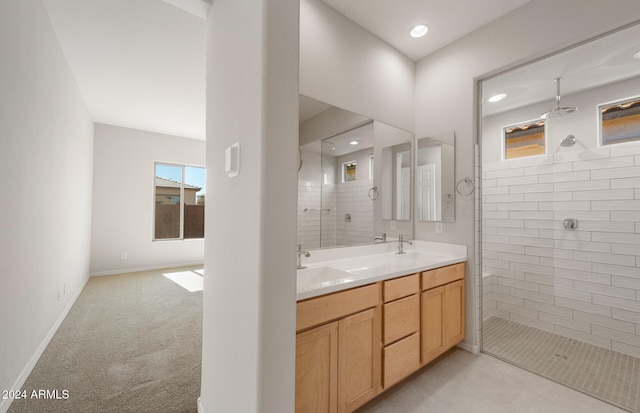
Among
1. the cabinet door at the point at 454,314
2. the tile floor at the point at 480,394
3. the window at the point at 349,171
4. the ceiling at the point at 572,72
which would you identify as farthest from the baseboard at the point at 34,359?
the ceiling at the point at 572,72

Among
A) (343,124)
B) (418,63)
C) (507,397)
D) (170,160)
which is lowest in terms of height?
(507,397)

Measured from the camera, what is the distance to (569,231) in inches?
105

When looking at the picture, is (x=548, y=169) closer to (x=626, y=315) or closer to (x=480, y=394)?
(x=626, y=315)

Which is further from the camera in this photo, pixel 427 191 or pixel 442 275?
pixel 427 191

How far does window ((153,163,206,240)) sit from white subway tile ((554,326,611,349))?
5.97 m

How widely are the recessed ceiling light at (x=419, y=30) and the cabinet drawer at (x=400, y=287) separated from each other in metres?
2.18

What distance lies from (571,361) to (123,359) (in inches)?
150

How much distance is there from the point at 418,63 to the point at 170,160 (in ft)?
17.1

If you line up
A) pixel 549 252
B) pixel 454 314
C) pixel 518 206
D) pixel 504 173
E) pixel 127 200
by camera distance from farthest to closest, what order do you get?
pixel 127 200 < pixel 504 173 < pixel 518 206 < pixel 549 252 < pixel 454 314

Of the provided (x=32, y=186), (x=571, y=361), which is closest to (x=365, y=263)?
(x=571, y=361)

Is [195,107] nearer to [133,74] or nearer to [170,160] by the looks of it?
[133,74]

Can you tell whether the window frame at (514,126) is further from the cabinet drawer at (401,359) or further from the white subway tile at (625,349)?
the cabinet drawer at (401,359)

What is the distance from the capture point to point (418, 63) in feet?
9.30

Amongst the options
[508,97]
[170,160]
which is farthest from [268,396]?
[170,160]
